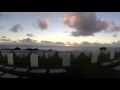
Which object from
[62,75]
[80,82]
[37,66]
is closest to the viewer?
[80,82]

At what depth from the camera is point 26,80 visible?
4.00 meters

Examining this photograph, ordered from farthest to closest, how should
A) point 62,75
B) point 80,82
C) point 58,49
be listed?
point 58,49 < point 62,75 < point 80,82
